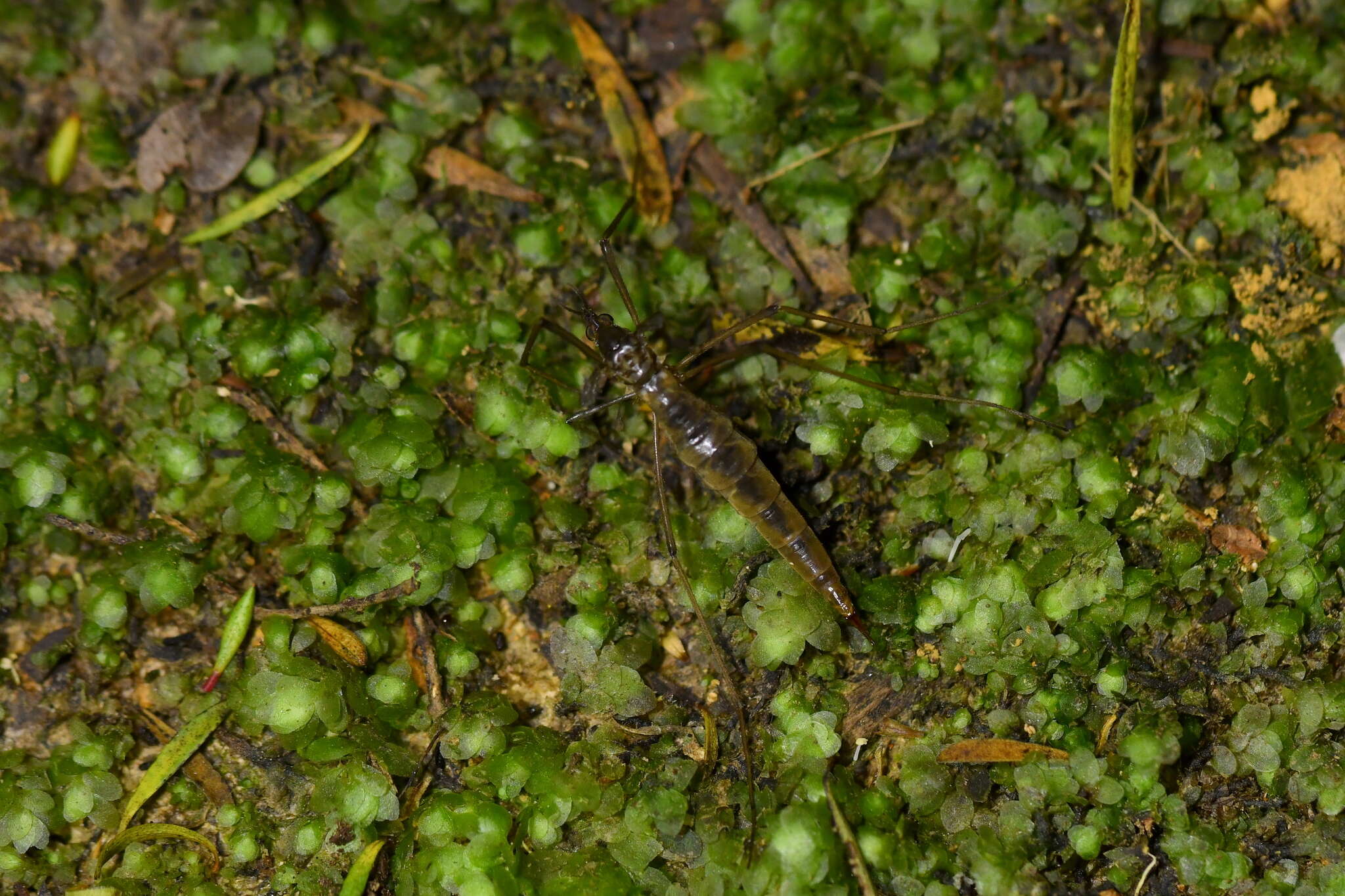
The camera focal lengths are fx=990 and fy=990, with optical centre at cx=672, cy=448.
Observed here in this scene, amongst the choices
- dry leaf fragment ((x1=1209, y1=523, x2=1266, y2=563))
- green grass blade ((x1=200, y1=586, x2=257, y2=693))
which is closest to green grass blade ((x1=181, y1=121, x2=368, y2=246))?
green grass blade ((x1=200, y1=586, x2=257, y2=693))

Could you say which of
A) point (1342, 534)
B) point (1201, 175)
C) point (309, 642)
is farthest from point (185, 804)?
point (1201, 175)

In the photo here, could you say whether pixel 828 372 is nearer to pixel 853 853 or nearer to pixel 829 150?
pixel 829 150

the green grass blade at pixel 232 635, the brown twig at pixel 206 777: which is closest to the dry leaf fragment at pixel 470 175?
the green grass blade at pixel 232 635

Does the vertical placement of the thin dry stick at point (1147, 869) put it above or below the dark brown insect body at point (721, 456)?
below

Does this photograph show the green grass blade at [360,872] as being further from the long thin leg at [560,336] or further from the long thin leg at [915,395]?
the long thin leg at [915,395]

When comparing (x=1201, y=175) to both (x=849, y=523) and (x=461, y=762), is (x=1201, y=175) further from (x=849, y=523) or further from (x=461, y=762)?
(x=461, y=762)

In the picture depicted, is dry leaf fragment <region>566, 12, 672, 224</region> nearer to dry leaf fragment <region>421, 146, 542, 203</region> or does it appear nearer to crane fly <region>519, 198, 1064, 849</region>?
crane fly <region>519, 198, 1064, 849</region>

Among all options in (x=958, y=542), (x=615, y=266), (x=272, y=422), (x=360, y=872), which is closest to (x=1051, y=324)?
(x=958, y=542)
